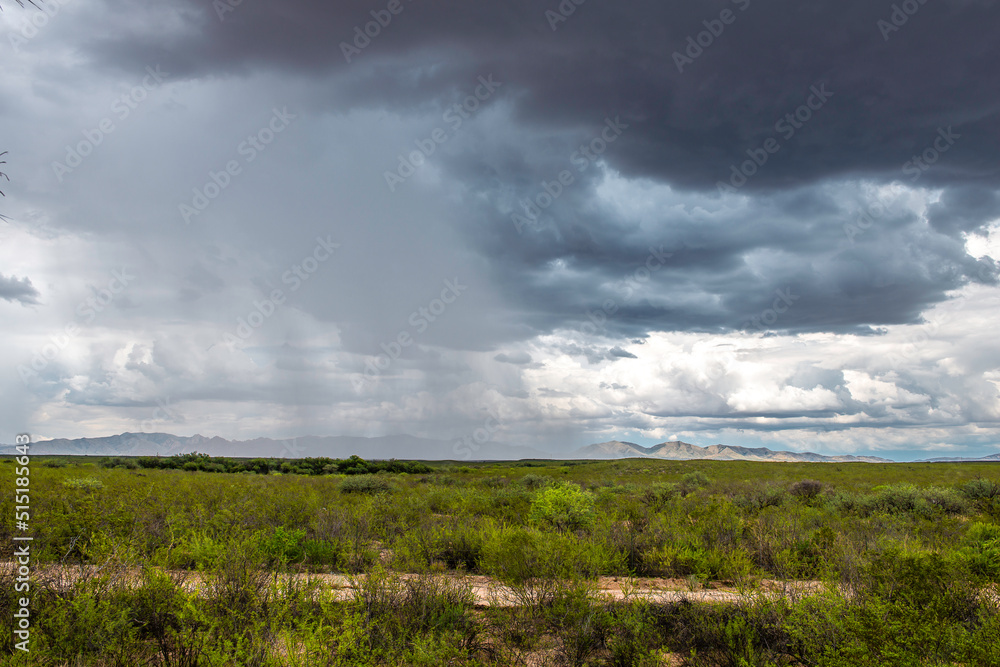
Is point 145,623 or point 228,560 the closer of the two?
point 145,623

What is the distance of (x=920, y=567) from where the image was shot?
25.2ft

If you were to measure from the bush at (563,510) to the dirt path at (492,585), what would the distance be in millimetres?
3476

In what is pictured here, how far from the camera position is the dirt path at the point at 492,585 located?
272 inches

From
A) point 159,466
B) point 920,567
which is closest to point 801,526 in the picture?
point 920,567

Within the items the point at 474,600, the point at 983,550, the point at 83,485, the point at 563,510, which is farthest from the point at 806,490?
the point at 83,485

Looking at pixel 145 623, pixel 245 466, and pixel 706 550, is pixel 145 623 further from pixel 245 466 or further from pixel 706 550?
pixel 245 466

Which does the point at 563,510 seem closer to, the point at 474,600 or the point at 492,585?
the point at 492,585

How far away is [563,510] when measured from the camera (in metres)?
16.2

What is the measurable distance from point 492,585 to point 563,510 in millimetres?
7730

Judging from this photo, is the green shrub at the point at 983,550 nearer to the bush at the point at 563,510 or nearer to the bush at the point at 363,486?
the bush at the point at 563,510

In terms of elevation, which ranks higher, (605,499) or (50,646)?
(50,646)

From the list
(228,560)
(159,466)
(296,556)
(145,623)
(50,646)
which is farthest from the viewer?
(159,466)

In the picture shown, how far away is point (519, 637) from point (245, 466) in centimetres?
5193

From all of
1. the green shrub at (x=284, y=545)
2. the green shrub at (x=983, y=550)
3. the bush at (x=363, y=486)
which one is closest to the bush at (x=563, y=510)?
the green shrub at (x=284, y=545)
